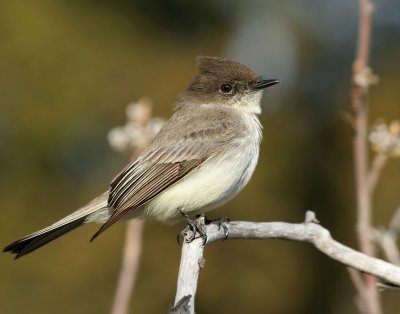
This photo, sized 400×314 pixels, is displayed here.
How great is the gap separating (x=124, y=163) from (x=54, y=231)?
13.5 ft

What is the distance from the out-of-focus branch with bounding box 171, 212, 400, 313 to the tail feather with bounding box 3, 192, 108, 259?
36.2 inches

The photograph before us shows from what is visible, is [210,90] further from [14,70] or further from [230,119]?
[14,70]

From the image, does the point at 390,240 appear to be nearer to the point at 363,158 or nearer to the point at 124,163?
the point at 363,158

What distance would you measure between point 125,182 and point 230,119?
0.79 m

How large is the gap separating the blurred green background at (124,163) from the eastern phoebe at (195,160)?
3141mm

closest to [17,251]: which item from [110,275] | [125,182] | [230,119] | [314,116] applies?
[125,182]

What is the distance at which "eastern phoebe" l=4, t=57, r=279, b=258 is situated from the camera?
4672 millimetres

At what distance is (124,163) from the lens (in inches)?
351

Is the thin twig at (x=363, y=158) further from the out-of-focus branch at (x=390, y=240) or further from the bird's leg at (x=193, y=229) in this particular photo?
the bird's leg at (x=193, y=229)

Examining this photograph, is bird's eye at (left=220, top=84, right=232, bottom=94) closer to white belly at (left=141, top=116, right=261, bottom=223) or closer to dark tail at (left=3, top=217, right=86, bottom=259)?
white belly at (left=141, top=116, right=261, bottom=223)

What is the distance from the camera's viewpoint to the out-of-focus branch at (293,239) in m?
3.52

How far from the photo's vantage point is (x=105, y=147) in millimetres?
9180

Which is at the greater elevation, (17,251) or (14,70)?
(14,70)

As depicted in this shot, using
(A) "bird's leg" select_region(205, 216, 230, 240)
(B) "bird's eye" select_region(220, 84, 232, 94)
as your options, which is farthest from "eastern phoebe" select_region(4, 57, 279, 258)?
(A) "bird's leg" select_region(205, 216, 230, 240)
